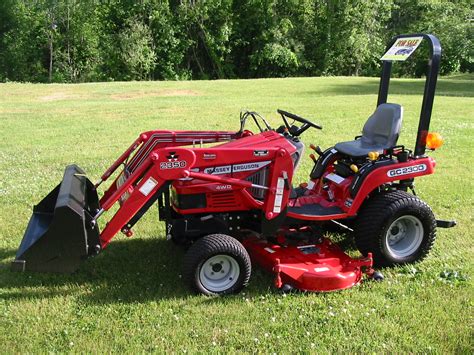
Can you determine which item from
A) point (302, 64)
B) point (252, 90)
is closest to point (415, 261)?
point (252, 90)

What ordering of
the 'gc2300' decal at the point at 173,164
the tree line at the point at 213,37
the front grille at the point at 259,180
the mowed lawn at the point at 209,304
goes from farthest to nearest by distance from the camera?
the tree line at the point at 213,37
the front grille at the point at 259,180
the 'gc2300' decal at the point at 173,164
the mowed lawn at the point at 209,304

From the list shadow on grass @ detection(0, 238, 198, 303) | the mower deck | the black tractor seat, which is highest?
the black tractor seat

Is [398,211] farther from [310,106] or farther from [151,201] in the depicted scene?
[310,106]

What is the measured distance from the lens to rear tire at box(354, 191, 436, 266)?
13.9 feet

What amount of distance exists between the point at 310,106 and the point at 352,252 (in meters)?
10.5

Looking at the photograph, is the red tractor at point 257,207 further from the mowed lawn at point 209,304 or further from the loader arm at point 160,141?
the mowed lawn at point 209,304

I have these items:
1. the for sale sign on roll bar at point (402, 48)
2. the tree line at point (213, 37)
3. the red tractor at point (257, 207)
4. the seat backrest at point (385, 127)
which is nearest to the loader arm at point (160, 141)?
the red tractor at point (257, 207)

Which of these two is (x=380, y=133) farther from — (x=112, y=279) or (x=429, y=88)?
(x=112, y=279)

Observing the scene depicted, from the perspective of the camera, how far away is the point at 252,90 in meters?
Result: 20.0

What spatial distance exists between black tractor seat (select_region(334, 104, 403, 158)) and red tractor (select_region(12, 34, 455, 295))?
10 millimetres

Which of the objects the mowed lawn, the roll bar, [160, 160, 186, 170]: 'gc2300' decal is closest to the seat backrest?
the roll bar

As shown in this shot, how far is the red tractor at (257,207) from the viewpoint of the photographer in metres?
3.77

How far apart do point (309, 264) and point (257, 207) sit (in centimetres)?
62

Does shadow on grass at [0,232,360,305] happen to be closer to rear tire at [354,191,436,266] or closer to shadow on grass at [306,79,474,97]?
rear tire at [354,191,436,266]
